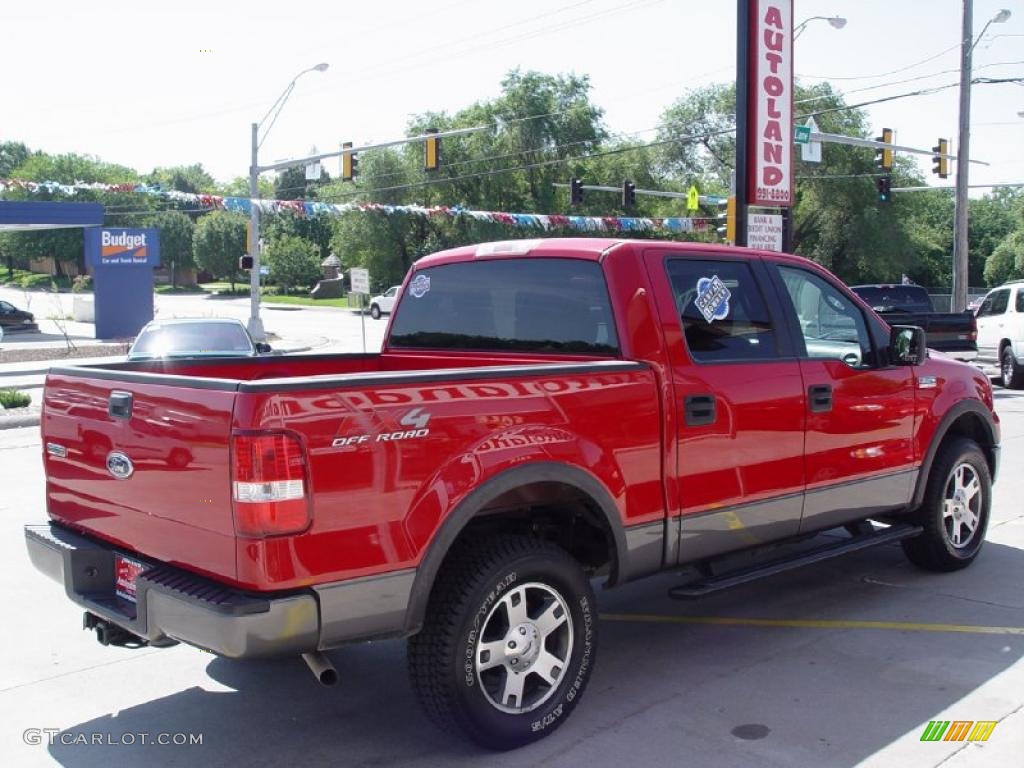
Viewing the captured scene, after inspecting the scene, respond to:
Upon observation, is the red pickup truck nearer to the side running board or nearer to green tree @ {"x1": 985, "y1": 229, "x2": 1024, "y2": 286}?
the side running board

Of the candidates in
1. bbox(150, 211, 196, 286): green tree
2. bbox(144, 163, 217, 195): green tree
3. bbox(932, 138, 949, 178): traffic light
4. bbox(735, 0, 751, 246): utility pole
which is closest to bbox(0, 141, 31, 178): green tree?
bbox(144, 163, 217, 195): green tree

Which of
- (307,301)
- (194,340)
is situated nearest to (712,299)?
(194,340)

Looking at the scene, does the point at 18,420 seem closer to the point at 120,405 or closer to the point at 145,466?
the point at 120,405

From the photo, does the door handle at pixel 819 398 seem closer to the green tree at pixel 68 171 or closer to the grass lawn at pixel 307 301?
the grass lawn at pixel 307 301

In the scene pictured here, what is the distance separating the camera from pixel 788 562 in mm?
5230

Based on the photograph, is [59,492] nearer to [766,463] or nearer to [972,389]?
[766,463]

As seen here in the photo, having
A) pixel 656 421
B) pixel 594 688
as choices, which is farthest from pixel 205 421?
pixel 594 688

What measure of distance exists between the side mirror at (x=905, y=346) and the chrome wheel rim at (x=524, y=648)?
2721 millimetres

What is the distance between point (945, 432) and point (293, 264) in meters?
86.0

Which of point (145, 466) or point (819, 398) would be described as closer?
point (145, 466)

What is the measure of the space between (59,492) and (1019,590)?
5.24 m

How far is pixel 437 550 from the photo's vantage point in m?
3.71

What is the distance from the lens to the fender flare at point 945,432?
20.0 feet

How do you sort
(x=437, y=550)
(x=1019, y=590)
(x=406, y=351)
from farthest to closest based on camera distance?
(x=1019, y=590)
(x=406, y=351)
(x=437, y=550)
